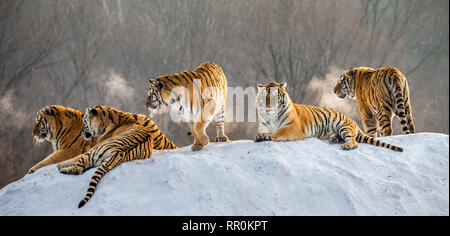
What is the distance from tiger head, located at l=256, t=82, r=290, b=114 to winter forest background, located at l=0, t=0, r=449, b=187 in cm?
450

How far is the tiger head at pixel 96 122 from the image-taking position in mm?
4621

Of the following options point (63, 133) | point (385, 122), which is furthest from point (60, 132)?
point (385, 122)

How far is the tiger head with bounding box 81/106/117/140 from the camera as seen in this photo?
4621 millimetres

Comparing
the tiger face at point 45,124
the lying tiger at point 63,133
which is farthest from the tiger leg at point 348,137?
the tiger face at point 45,124

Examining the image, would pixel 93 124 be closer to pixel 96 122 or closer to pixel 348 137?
pixel 96 122

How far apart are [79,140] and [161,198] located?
226 cm

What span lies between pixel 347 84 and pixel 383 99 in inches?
31.6

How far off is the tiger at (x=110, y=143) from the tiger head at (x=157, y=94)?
0.33 m

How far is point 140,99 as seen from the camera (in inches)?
364

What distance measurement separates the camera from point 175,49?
9.92 m

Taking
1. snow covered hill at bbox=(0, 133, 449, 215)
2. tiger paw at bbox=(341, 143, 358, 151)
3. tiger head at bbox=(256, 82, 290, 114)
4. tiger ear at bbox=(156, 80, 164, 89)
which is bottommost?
snow covered hill at bbox=(0, 133, 449, 215)

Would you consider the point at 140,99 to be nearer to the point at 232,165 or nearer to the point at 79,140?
the point at 79,140

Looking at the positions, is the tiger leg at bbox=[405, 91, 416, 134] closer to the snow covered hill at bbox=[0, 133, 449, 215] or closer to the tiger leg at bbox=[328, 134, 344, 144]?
the snow covered hill at bbox=[0, 133, 449, 215]

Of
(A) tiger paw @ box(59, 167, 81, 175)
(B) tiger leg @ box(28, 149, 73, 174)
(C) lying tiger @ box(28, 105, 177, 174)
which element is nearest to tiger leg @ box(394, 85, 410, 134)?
(C) lying tiger @ box(28, 105, 177, 174)
